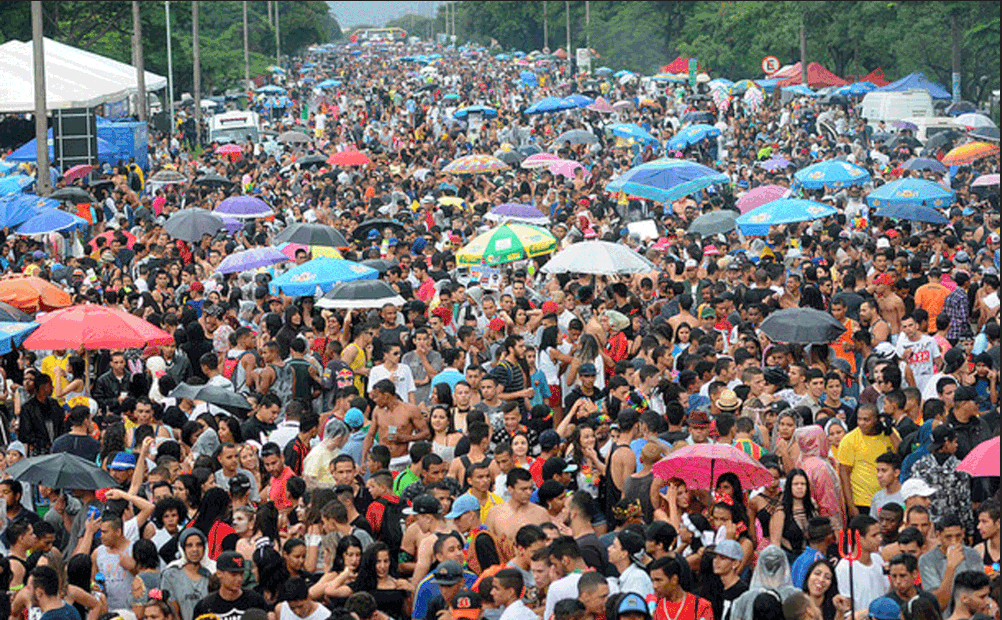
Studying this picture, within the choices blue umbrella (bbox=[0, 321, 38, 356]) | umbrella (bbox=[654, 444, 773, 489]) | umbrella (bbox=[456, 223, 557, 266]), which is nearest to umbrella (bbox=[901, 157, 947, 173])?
umbrella (bbox=[456, 223, 557, 266])

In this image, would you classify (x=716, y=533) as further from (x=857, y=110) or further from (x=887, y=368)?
(x=857, y=110)

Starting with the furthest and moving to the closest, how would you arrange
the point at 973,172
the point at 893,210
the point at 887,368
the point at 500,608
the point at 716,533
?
1. the point at 973,172
2. the point at 893,210
3. the point at 887,368
4. the point at 716,533
5. the point at 500,608

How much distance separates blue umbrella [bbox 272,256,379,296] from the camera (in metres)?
16.0

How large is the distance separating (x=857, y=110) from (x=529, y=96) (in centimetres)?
2072

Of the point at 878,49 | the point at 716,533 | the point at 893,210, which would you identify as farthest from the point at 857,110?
the point at 716,533

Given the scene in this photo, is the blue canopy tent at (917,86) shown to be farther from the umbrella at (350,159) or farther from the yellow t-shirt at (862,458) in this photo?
the yellow t-shirt at (862,458)

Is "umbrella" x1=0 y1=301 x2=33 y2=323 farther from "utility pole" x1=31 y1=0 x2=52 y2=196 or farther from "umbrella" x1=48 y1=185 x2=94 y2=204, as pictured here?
"utility pole" x1=31 y1=0 x2=52 y2=196

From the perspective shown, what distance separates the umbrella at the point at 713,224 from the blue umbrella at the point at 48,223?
7.93m

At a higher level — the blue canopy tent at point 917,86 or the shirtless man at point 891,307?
the blue canopy tent at point 917,86

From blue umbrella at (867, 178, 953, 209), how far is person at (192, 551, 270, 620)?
46.7ft

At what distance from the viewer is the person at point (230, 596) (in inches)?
345

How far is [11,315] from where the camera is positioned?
1433cm

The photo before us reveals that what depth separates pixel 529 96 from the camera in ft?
220

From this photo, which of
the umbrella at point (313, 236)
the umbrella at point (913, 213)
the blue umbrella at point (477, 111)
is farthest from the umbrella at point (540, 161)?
the blue umbrella at point (477, 111)
